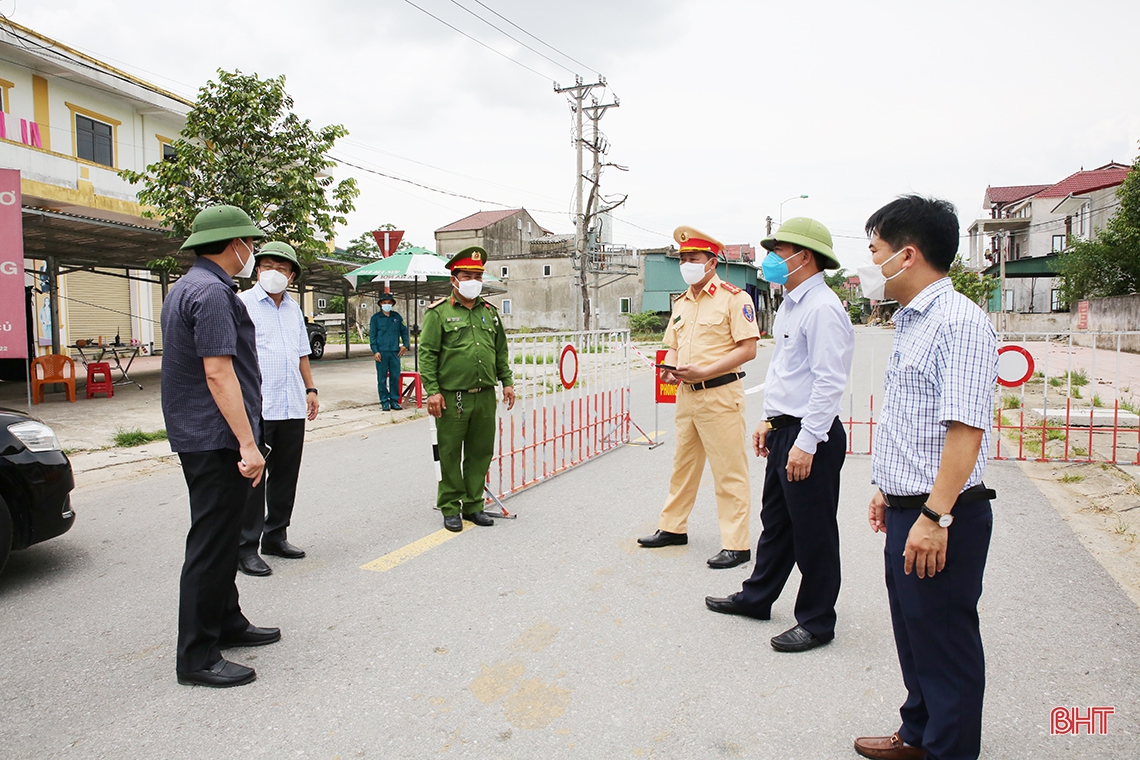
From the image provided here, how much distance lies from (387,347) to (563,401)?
592cm

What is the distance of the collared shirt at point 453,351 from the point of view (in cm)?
525

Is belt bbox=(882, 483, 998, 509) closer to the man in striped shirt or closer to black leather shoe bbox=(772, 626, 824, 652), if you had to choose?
the man in striped shirt

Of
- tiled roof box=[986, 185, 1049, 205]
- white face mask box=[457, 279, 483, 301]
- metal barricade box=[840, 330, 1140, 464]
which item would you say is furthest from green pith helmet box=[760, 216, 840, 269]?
tiled roof box=[986, 185, 1049, 205]

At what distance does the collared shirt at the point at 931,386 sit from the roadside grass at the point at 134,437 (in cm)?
920

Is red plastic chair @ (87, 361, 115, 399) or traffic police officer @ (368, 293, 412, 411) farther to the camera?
red plastic chair @ (87, 361, 115, 399)

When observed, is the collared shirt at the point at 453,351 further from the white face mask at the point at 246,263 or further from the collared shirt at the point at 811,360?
the collared shirt at the point at 811,360

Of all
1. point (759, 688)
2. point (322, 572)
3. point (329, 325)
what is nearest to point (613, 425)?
point (322, 572)

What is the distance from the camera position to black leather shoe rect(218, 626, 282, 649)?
3463mm

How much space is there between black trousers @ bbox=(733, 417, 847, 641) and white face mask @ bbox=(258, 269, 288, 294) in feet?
10.5

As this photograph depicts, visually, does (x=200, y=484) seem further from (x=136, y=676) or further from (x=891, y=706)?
(x=891, y=706)

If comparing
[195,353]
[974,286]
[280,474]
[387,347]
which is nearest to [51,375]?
[387,347]

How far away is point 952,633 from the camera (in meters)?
2.25

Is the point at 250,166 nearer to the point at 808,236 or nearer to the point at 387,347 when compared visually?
the point at 387,347

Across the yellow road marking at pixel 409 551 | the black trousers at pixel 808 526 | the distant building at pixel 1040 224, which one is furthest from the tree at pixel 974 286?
the black trousers at pixel 808 526
